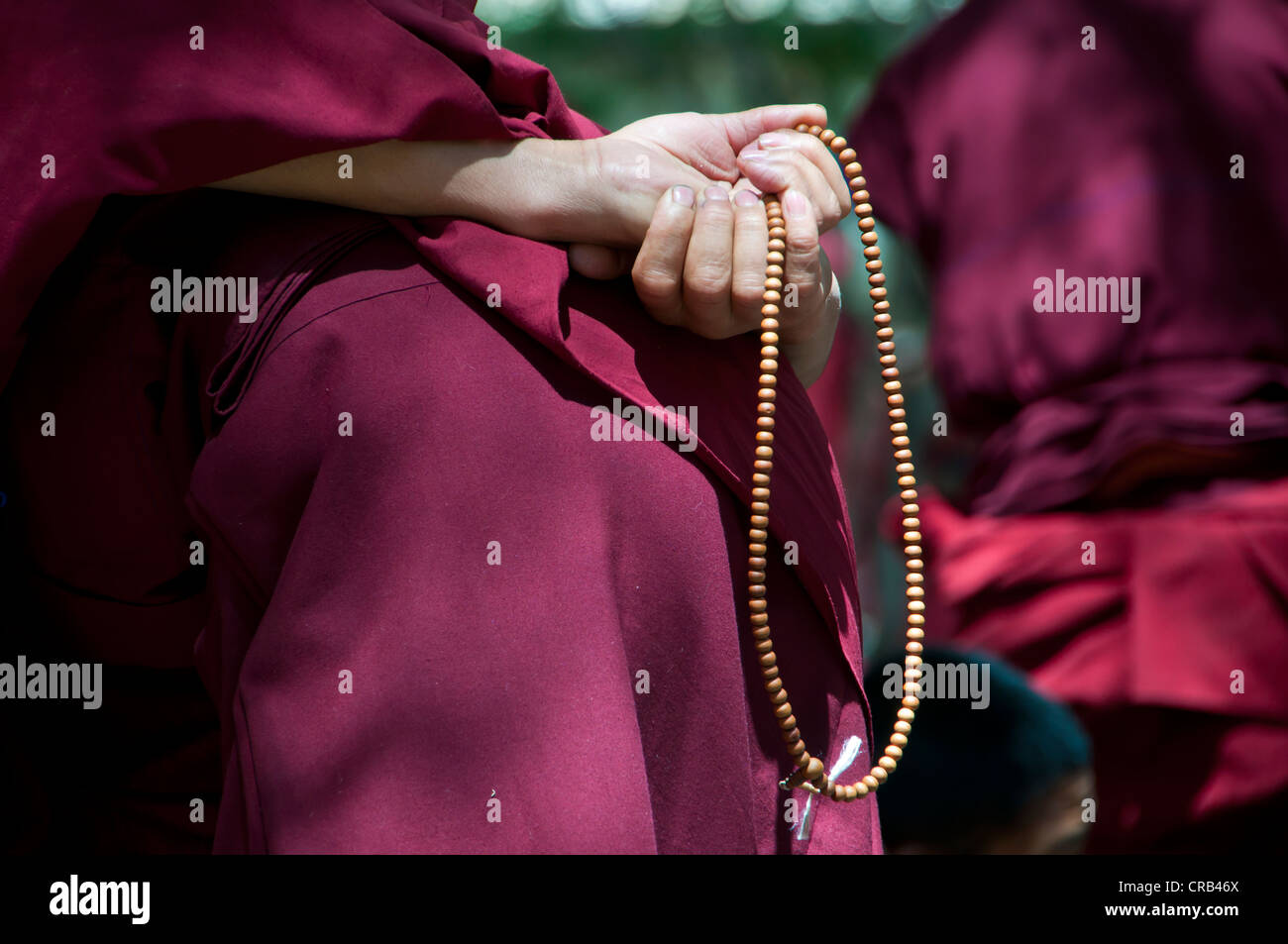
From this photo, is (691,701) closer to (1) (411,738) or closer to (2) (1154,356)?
(1) (411,738)

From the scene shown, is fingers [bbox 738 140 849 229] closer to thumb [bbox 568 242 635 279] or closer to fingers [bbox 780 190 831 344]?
fingers [bbox 780 190 831 344]

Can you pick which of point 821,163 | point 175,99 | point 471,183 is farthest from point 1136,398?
point 175,99

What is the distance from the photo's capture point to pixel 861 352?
480 cm

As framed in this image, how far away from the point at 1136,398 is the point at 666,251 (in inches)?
74.8

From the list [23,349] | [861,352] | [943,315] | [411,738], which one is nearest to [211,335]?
[23,349]

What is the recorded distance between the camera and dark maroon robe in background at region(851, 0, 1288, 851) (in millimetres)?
2592

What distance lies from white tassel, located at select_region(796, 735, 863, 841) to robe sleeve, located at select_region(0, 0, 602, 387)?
59 cm

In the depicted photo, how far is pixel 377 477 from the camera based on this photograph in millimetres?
1030

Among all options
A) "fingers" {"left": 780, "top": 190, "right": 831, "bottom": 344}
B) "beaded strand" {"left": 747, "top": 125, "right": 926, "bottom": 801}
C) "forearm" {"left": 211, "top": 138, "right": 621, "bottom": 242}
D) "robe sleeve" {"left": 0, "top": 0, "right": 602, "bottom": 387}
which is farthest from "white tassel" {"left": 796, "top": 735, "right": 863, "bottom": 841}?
"robe sleeve" {"left": 0, "top": 0, "right": 602, "bottom": 387}

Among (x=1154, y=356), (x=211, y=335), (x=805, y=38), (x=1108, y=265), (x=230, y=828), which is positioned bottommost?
(x=230, y=828)

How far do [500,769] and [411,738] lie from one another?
0.07 m

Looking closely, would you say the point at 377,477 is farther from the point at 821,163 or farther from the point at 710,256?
the point at 821,163

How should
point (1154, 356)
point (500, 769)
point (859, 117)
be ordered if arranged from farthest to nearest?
point (859, 117) < point (1154, 356) < point (500, 769)

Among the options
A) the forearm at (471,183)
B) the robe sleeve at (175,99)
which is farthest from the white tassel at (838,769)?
the robe sleeve at (175,99)
